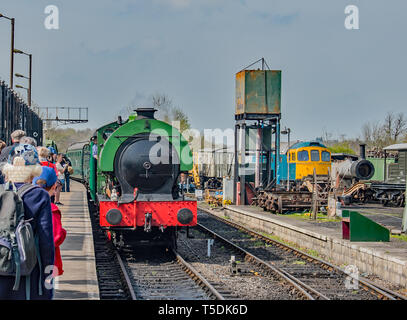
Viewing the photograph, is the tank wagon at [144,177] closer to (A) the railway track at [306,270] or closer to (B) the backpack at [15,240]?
(A) the railway track at [306,270]

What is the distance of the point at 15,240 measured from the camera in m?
3.99

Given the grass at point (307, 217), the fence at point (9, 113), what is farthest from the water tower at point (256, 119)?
the fence at point (9, 113)

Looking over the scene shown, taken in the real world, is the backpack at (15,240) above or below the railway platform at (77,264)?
above

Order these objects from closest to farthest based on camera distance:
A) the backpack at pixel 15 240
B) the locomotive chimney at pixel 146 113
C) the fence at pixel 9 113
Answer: the backpack at pixel 15 240
the locomotive chimney at pixel 146 113
the fence at pixel 9 113

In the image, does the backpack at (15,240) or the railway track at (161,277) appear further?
the railway track at (161,277)

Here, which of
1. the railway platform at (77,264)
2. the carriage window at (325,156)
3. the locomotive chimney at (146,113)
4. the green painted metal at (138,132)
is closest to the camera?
the railway platform at (77,264)

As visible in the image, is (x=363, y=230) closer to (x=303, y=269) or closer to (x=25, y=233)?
(x=303, y=269)

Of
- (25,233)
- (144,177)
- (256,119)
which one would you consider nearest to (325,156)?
(256,119)

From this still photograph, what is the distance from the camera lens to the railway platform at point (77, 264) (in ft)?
24.0

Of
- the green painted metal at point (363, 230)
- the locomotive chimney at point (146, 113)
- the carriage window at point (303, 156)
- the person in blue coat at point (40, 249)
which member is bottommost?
the green painted metal at point (363, 230)

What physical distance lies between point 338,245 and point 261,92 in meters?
10.6

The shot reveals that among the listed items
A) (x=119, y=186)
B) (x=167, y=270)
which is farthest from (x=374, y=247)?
(x=119, y=186)

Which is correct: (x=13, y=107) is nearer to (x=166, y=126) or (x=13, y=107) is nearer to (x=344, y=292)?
(x=166, y=126)

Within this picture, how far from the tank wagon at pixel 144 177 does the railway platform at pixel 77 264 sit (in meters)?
0.76
